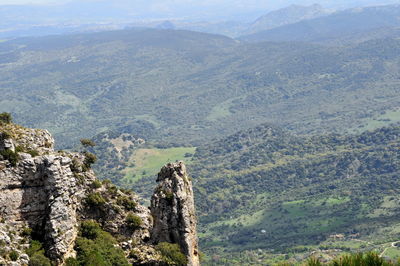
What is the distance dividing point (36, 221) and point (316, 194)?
153 meters

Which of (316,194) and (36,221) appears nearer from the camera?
(36,221)

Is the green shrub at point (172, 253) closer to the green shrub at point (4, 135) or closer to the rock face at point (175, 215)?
the rock face at point (175, 215)

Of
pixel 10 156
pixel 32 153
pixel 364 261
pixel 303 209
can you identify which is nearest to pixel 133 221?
pixel 32 153

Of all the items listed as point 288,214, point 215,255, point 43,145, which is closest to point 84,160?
point 43,145

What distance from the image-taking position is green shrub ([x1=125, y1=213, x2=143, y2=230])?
35.9m

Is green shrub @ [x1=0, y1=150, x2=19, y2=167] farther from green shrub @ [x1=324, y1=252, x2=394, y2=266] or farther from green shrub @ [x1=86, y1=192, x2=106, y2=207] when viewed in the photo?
green shrub @ [x1=324, y1=252, x2=394, y2=266]

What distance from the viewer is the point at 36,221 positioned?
32.1m

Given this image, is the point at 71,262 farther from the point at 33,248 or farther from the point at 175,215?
the point at 175,215

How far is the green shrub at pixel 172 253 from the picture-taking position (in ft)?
113

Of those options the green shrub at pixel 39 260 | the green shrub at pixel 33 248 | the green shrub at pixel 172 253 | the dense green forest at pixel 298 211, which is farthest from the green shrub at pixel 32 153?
the dense green forest at pixel 298 211

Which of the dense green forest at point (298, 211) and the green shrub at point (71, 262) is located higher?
the green shrub at point (71, 262)

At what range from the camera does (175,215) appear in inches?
1417

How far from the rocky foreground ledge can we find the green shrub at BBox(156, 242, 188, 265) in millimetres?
116

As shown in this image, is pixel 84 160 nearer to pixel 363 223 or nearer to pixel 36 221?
pixel 36 221
